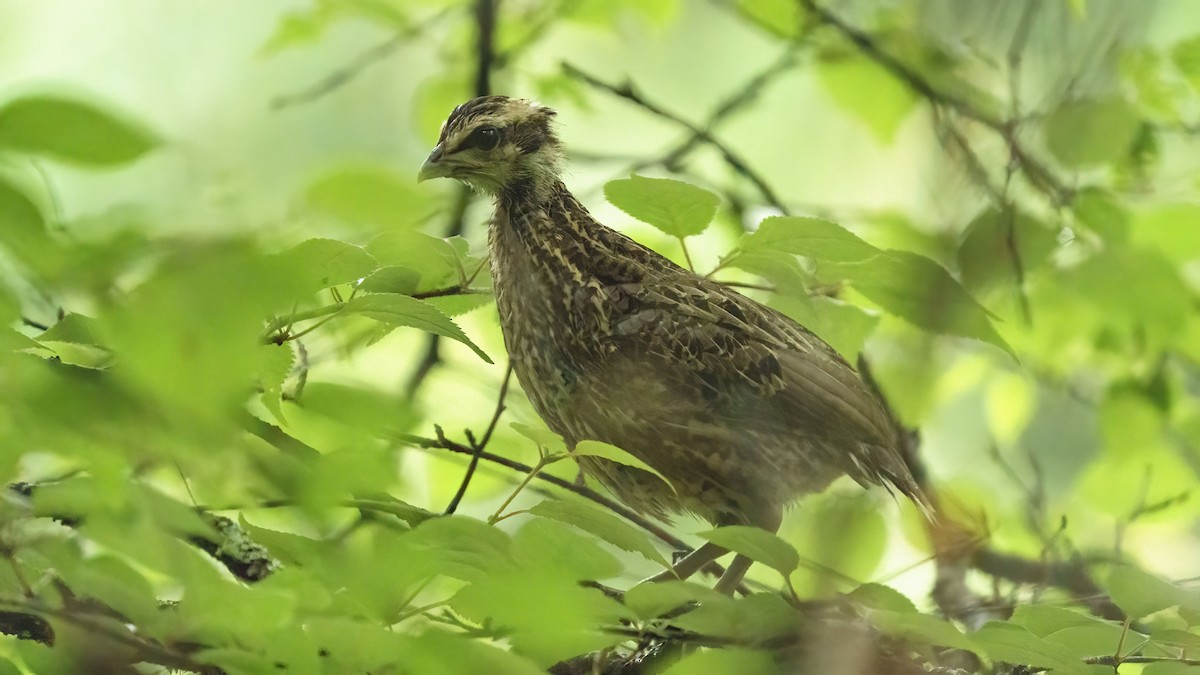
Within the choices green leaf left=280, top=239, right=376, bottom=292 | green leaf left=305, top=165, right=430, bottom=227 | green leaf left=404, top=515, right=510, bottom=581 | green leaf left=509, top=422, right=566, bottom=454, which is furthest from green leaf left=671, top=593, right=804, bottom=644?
green leaf left=305, top=165, right=430, bottom=227

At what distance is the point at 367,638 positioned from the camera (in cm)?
108

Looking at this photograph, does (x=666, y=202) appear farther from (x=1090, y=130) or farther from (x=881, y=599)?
(x=881, y=599)

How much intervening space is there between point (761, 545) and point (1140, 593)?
1.68 feet

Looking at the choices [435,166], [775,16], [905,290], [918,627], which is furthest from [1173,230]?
[918,627]

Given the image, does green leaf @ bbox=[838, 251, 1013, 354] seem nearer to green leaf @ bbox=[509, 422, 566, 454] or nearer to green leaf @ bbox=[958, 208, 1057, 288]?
green leaf @ bbox=[958, 208, 1057, 288]

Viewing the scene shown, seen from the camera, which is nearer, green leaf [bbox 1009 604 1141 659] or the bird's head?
green leaf [bbox 1009 604 1141 659]

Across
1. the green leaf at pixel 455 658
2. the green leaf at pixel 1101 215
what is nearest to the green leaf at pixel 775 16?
the green leaf at pixel 1101 215

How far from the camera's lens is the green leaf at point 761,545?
1189mm

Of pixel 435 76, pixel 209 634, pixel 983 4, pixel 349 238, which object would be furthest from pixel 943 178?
pixel 435 76

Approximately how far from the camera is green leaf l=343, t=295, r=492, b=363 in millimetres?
1292

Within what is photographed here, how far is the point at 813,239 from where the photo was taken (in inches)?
66.3

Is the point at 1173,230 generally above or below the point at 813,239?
above

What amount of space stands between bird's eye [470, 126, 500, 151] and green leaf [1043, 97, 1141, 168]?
3.50 feet

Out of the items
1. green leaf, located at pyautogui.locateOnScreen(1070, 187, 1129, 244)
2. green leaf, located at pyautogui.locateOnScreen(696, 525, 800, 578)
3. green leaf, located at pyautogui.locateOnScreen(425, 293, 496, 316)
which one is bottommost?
green leaf, located at pyautogui.locateOnScreen(696, 525, 800, 578)
